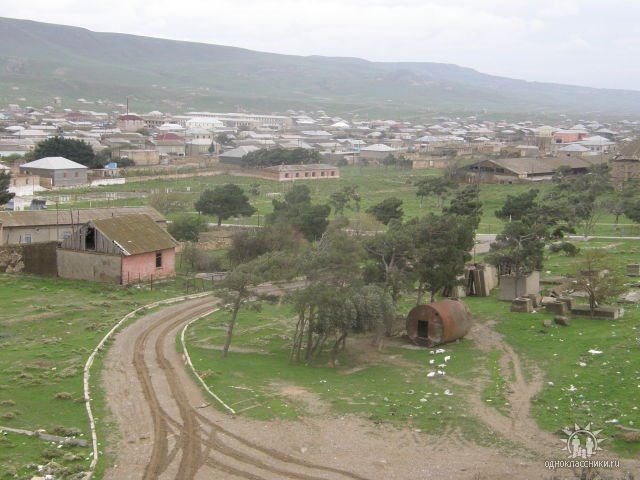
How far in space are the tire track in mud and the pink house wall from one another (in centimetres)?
1458

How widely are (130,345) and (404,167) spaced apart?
82693 millimetres

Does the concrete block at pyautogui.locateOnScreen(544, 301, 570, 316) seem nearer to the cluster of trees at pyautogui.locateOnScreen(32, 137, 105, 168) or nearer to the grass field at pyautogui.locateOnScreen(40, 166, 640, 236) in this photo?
the grass field at pyautogui.locateOnScreen(40, 166, 640, 236)

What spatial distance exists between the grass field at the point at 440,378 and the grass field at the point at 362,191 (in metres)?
23.9

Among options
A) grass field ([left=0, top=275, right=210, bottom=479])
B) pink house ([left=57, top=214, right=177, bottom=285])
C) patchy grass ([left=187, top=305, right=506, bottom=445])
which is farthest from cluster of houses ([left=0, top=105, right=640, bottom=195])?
patchy grass ([left=187, top=305, right=506, bottom=445])

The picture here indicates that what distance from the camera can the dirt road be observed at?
15062 millimetres

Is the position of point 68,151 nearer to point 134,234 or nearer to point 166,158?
point 166,158

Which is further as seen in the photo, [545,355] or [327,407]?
[545,355]

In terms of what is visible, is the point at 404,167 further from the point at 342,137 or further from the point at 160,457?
the point at 160,457

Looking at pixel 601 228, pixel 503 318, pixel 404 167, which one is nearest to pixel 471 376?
pixel 503 318

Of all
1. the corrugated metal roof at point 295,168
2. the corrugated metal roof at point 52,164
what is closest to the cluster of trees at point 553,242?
the corrugated metal roof at point 295,168

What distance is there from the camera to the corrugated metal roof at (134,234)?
115 ft

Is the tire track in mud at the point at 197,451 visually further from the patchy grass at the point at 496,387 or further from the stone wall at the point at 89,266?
the stone wall at the point at 89,266

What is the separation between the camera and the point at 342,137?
495 ft

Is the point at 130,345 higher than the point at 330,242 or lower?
lower
